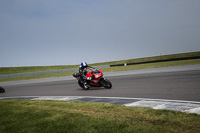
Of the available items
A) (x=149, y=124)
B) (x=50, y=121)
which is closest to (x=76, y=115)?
(x=50, y=121)

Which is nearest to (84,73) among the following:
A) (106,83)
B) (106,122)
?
(106,83)

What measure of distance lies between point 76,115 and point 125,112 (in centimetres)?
A: 125

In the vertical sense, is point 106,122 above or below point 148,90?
above

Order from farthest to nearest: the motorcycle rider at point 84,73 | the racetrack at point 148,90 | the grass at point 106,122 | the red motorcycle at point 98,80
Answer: the motorcycle rider at point 84,73 < the red motorcycle at point 98,80 < the racetrack at point 148,90 < the grass at point 106,122

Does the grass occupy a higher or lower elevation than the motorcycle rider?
lower

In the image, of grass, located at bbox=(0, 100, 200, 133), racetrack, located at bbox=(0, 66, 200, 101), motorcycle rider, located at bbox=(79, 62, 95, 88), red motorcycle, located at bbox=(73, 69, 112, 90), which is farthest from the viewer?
motorcycle rider, located at bbox=(79, 62, 95, 88)

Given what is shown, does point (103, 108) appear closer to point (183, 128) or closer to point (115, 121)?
point (115, 121)

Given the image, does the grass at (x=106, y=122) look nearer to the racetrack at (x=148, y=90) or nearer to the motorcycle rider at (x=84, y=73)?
the racetrack at (x=148, y=90)

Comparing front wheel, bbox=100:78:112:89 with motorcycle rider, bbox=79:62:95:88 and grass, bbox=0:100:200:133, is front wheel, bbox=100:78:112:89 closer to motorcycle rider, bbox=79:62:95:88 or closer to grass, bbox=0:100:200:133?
motorcycle rider, bbox=79:62:95:88

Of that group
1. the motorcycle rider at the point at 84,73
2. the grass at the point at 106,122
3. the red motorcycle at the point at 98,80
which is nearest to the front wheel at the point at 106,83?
the red motorcycle at the point at 98,80

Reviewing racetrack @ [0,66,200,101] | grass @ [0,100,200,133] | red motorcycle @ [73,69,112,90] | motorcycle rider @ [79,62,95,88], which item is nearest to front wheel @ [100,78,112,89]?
red motorcycle @ [73,69,112,90]

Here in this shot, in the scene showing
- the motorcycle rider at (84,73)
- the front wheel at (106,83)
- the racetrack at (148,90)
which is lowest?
the racetrack at (148,90)

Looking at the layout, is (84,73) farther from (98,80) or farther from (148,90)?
(148,90)

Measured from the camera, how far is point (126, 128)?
3.66m
